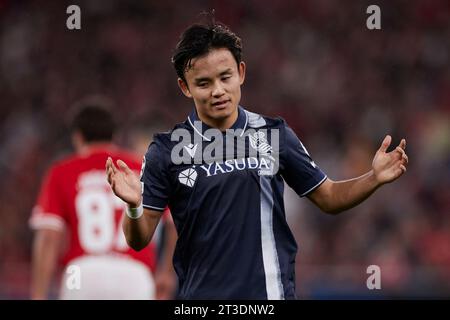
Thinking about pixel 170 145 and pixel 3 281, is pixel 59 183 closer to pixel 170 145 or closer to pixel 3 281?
pixel 170 145

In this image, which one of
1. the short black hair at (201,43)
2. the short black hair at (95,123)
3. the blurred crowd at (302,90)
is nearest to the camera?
the short black hair at (201,43)

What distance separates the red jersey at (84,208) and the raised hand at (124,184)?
7.41ft

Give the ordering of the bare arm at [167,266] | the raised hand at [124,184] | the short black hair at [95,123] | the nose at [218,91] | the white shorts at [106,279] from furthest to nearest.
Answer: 1. the bare arm at [167,266]
2. the short black hair at [95,123]
3. the white shorts at [106,279]
4. the nose at [218,91]
5. the raised hand at [124,184]

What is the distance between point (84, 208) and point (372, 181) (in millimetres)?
2646

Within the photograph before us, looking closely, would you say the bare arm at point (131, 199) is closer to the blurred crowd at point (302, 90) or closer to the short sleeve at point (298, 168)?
the short sleeve at point (298, 168)

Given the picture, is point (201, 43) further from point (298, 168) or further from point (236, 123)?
point (298, 168)

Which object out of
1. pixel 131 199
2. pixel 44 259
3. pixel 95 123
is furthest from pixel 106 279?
pixel 131 199

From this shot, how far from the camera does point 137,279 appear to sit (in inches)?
249

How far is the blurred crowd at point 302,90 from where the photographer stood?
11.3 meters

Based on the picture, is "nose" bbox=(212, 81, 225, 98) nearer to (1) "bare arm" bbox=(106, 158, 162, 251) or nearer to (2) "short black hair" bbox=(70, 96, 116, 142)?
(1) "bare arm" bbox=(106, 158, 162, 251)

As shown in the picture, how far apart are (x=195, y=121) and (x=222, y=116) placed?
0.15 m

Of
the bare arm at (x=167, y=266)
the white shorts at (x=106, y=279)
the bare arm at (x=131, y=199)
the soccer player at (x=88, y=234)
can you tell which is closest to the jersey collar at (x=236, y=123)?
the bare arm at (x=131, y=199)

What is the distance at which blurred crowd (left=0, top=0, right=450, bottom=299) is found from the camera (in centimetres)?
1131
